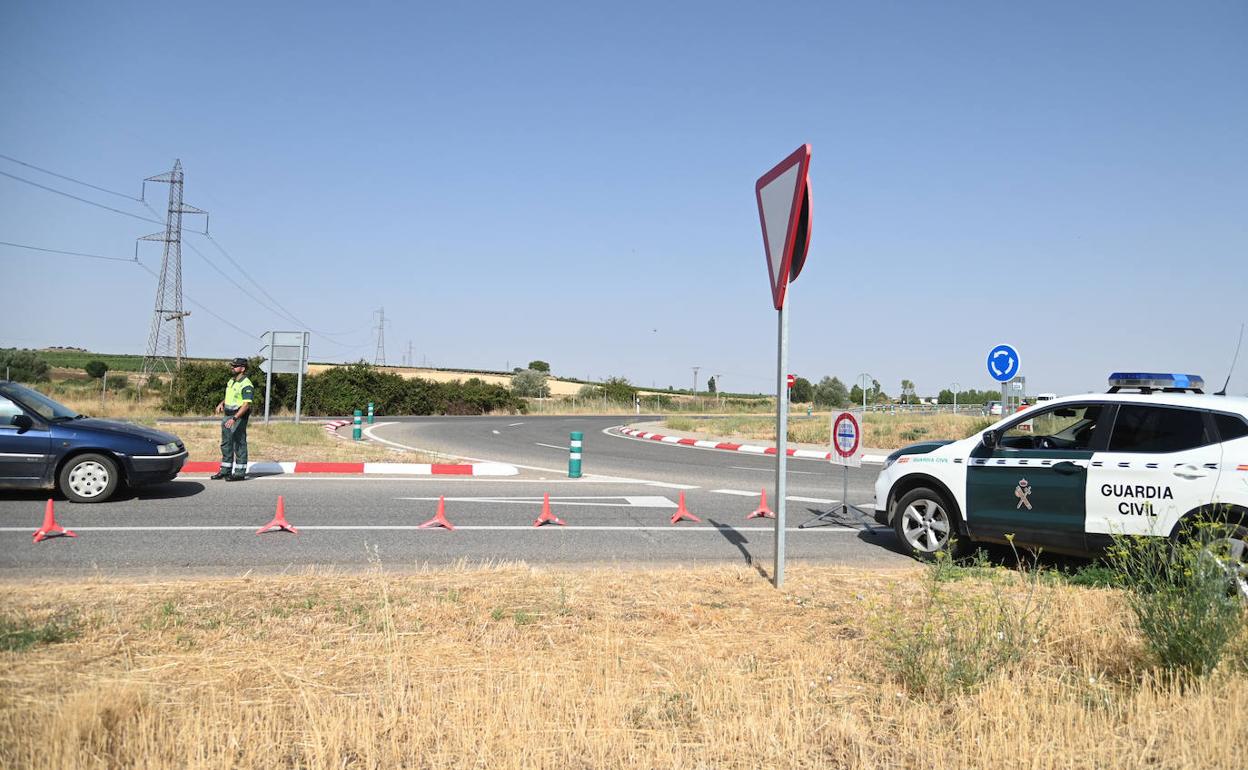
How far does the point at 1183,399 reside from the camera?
271 inches

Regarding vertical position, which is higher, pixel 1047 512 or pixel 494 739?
pixel 1047 512

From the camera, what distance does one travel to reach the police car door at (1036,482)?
23.5 ft

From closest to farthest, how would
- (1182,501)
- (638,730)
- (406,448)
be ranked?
(638,730), (1182,501), (406,448)

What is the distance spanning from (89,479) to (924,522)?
9.92 metres

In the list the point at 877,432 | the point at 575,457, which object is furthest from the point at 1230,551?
the point at 877,432

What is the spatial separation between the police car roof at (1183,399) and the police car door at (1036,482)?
0.34 ft

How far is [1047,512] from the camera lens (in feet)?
23.9

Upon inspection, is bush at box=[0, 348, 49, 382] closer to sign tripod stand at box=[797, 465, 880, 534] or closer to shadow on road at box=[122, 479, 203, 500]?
shadow on road at box=[122, 479, 203, 500]

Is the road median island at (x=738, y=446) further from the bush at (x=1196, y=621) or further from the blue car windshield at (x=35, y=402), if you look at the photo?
the bush at (x=1196, y=621)

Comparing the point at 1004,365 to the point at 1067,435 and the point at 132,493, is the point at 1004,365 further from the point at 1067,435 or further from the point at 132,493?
the point at 132,493

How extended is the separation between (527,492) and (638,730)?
9.75 m

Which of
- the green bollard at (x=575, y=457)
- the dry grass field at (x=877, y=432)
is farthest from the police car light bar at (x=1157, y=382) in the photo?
the dry grass field at (x=877, y=432)

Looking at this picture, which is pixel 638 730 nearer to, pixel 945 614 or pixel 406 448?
pixel 945 614

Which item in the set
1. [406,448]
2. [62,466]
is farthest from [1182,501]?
[406,448]
